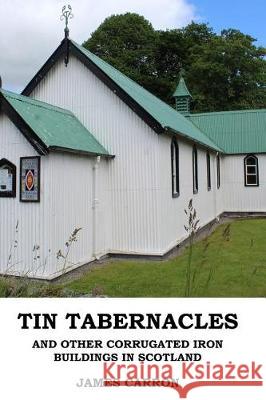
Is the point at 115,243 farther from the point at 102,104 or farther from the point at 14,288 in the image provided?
the point at 14,288

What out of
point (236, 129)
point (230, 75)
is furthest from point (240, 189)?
point (230, 75)

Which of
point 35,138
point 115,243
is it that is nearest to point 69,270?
point 115,243

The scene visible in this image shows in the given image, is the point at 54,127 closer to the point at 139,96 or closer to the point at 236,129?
the point at 139,96

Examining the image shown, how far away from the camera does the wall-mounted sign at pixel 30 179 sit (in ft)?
31.2

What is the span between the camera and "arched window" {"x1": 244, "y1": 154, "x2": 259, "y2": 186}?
24.3 m

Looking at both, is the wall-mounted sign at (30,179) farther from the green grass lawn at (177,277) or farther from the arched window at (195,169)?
the arched window at (195,169)

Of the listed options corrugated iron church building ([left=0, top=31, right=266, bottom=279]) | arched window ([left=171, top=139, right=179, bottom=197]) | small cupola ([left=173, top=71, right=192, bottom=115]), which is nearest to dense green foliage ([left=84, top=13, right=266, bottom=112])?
small cupola ([left=173, top=71, right=192, bottom=115])

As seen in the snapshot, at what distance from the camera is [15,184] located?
9.81 metres

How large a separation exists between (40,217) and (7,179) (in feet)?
4.50

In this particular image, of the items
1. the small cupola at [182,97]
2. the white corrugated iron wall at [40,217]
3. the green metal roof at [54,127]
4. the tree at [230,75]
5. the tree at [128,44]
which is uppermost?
the tree at [128,44]

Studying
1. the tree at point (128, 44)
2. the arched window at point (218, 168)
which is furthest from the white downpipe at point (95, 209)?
the tree at point (128, 44)

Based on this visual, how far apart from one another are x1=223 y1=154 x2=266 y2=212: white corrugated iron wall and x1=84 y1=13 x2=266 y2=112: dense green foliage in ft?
65.6

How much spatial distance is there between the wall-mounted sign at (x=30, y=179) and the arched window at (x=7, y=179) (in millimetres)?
260

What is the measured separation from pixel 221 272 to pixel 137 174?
3927 mm
